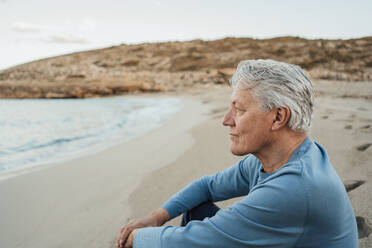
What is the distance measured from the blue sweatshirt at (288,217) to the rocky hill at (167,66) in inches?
656

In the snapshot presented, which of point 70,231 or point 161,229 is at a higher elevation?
point 161,229

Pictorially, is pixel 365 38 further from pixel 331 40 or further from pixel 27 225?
pixel 27 225

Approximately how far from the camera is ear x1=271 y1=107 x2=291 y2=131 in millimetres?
1055

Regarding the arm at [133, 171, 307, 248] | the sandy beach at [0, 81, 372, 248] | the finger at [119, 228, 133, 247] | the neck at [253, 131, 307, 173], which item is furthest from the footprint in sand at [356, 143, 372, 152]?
the finger at [119, 228, 133, 247]

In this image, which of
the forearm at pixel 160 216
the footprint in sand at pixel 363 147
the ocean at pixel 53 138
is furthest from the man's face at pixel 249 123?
the ocean at pixel 53 138

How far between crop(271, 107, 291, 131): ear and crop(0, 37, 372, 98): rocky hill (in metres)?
16.6

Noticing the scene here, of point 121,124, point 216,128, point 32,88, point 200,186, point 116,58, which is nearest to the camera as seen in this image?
point 200,186

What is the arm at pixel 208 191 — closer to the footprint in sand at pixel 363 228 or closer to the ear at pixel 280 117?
the ear at pixel 280 117

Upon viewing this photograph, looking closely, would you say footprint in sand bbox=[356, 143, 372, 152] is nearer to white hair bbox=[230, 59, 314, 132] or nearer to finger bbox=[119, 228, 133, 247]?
white hair bbox=[230, 59, 314, 132]

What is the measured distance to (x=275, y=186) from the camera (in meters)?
0.88

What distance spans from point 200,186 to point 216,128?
12.3 ft

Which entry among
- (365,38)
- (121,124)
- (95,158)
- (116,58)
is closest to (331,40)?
(365,38)

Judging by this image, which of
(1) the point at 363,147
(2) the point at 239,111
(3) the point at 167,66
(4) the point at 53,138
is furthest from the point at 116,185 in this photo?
(3) the point at 167,66

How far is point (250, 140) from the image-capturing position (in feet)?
3.77
